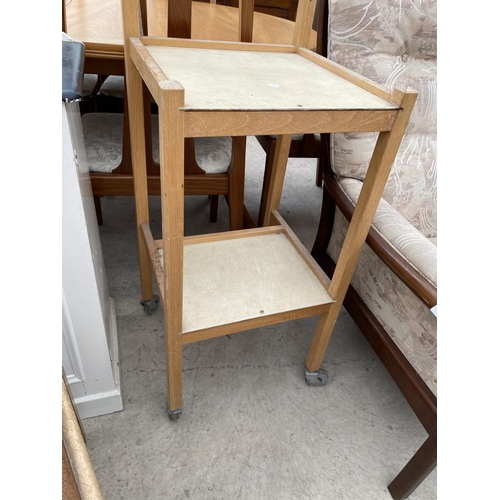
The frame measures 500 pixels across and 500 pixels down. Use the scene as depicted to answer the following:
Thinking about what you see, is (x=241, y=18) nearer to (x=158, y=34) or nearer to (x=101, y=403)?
(x=158, y=34)

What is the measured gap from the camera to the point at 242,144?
3.86 ft

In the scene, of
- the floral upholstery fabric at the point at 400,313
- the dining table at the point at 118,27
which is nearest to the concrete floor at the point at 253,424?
the floral upholstery fabric at the point at 400,313

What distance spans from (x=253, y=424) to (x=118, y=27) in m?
1.24

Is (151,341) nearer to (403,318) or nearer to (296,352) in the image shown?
(296,352)

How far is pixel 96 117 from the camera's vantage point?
1.37 metres

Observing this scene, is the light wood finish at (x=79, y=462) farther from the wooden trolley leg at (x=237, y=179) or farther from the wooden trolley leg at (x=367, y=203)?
the wooden trolley leg at (x=237, y=179)

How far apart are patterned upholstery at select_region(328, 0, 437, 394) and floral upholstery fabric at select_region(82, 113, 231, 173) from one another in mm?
368

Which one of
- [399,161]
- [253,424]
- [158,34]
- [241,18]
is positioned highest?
[241,18]

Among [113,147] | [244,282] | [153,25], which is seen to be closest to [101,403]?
[244,282]

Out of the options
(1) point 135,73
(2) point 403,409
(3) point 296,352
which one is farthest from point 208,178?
(2) point 403,409

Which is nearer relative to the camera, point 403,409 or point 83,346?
point 83,346

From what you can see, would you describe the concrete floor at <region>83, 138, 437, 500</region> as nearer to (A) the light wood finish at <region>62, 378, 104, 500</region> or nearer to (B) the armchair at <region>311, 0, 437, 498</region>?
(B) the armchair at <region>311, 0, 437, 498</region>
